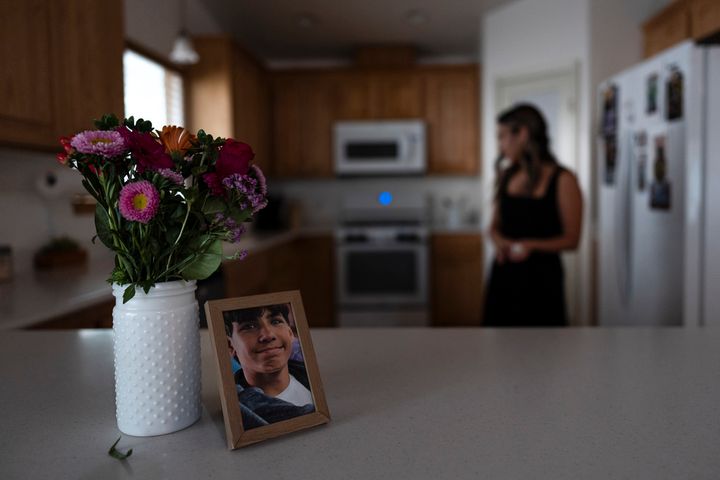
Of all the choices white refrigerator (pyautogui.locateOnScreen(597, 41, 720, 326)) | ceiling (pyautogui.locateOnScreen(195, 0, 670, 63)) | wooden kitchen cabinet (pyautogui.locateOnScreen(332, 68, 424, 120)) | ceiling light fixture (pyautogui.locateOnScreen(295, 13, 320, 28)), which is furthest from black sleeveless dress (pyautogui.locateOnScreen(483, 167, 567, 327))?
wooden kitchen cabinet (pyautogui.locateOnScreen(332, 68, 424, 120))

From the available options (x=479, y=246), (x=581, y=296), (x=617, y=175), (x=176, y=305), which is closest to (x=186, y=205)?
(x=176, y=305)

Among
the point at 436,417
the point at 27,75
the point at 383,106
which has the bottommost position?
the point at 436,417

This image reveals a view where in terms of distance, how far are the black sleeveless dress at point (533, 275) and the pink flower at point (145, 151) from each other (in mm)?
1977

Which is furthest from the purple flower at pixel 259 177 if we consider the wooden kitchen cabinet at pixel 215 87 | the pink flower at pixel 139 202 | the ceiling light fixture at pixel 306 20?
the ceiling light fixture at pixel 306 20

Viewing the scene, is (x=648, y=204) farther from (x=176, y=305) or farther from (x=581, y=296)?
(x=176, y=305)

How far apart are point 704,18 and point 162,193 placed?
3458 mm

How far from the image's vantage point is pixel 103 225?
2.39 ft

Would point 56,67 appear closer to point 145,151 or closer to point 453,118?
point 145,151

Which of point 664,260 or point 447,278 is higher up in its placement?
point 664,260

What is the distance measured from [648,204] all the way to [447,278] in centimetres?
264

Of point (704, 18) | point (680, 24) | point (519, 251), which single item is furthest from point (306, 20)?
point (519, 251)

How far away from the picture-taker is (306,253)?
5266 millimetres

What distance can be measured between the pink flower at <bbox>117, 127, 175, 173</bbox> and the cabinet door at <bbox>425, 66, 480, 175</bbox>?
482 cm

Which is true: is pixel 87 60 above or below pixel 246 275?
above
